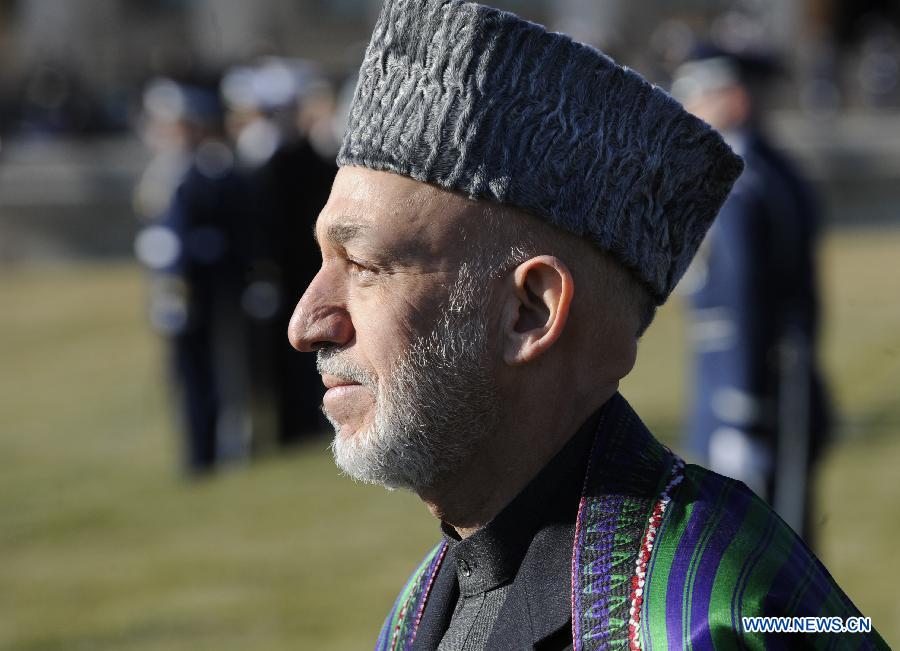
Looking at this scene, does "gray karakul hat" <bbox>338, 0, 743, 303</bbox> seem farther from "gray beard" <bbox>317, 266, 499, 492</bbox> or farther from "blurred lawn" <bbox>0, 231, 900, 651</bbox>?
"blurred lawn" <bbox>0, 231, 900, 651</bbox>

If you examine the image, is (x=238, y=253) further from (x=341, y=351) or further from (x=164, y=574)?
(x=341, y=351)

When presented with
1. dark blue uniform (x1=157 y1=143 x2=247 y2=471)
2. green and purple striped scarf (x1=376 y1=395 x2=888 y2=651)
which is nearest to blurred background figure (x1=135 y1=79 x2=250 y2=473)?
dark blue uniform (x1=157 y1=143 x2=247 y2=471)

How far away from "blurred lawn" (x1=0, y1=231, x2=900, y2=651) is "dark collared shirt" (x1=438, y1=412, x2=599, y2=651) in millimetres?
2187

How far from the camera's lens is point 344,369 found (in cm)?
198

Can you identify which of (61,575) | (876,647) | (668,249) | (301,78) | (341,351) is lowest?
(61,575)

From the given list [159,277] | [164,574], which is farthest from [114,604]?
[159,277]

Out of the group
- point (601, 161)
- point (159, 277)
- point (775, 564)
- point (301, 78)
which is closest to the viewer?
point (775, 564)

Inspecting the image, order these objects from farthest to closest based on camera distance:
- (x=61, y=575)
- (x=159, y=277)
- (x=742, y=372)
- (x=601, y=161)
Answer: (x=159, y=277) → (x=61, y=575) → (x=742, y=372) → (x=601, y=161)

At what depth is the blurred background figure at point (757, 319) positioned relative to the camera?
515 cm

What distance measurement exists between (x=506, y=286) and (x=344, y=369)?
0.26 meters

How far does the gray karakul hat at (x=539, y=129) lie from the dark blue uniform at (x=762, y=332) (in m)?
3.20

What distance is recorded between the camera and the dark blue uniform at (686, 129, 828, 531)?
514 centimetres

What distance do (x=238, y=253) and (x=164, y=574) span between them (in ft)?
9.14

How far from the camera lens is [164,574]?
7.17 metres
